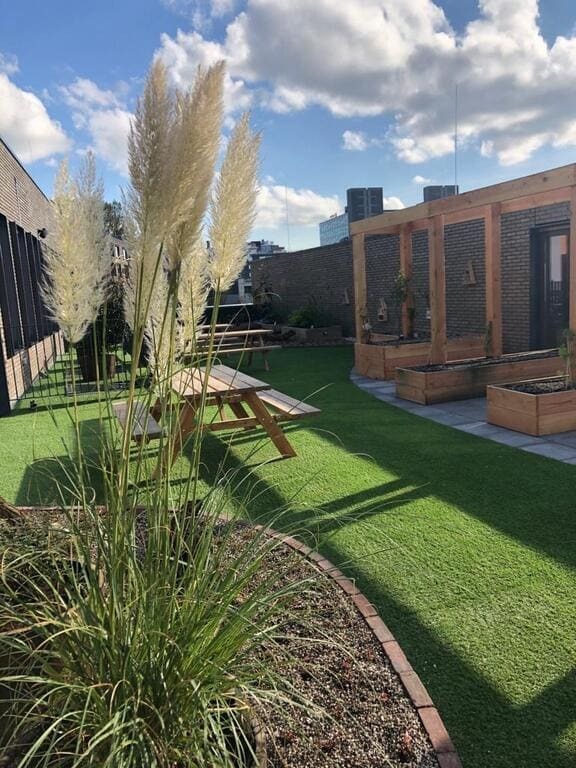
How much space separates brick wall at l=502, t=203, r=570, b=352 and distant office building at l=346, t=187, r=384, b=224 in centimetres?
1227

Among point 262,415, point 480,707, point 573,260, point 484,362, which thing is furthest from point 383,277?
point 480,707

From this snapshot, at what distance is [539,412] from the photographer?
501 cm

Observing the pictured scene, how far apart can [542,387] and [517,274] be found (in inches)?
171

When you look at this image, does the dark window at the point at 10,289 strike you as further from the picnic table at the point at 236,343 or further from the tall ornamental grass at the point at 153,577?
the tall ornamental grass at the point at 153,577

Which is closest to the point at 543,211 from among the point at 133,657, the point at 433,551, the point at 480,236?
the point at 480,236

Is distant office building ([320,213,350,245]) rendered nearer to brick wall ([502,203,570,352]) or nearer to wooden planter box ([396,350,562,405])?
brick wall ([502,203,570,352])

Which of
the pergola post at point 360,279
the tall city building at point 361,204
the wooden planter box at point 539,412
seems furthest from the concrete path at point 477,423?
the tall city building at point 361,204

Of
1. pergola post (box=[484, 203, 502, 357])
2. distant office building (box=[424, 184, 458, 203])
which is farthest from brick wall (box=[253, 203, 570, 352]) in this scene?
distant office building (box=[424, 184, 458, 203])

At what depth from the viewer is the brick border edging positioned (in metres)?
1.59

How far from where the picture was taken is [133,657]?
4.42 ft

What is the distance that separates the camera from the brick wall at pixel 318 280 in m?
14.5

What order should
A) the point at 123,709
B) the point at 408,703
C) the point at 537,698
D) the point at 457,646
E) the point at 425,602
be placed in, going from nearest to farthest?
1. the point at 123,709
2. the point at 408,703
3. the point at 537,698
4. the point at 457,646
5. the point at 425,602

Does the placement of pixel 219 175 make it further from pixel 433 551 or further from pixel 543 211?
pixel 543 211

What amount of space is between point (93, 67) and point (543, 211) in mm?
7953
